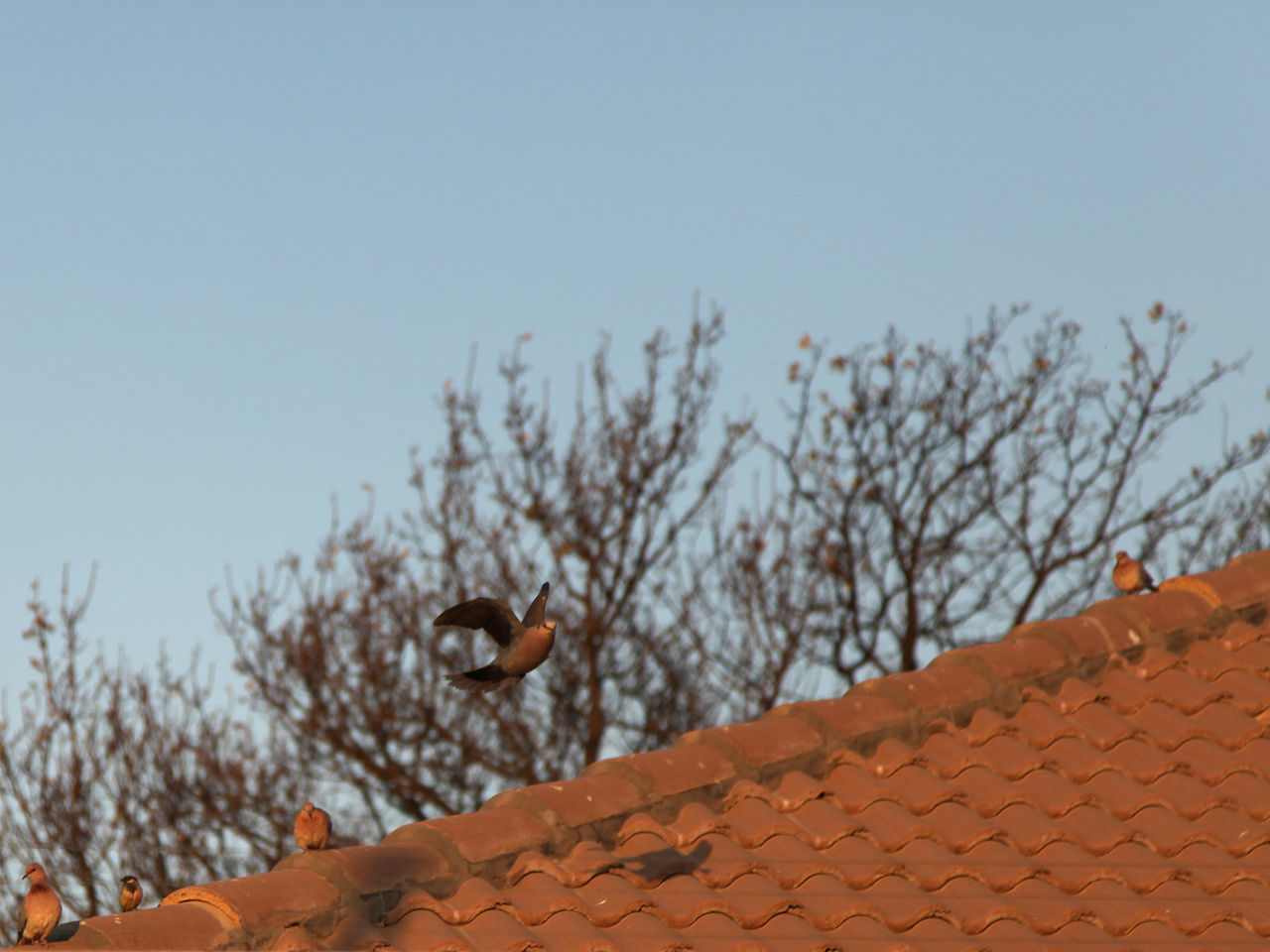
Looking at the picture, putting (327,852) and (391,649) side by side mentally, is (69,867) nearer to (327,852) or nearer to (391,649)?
(391,649)

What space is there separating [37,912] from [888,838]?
2813mm

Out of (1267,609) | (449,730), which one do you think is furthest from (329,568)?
(1267,609)

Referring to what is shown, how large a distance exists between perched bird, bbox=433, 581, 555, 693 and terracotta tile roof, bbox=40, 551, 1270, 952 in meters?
0.89

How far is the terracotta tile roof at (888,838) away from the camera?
13.3 ft

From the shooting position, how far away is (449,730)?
51.4 feet

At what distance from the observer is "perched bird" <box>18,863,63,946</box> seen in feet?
11.0

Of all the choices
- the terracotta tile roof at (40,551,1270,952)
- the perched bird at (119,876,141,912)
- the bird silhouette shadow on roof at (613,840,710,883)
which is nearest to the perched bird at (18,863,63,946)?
the terracotta tile roof at (40,551,1270,952)

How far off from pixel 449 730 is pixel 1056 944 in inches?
470

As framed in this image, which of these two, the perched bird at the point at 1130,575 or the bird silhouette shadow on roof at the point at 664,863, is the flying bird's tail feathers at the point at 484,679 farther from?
the perched bird at the point at 1130,575

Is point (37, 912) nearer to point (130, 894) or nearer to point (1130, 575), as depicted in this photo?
point (130, 894)

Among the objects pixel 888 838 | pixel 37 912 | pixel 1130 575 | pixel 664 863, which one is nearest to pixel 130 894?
pixel 37 912

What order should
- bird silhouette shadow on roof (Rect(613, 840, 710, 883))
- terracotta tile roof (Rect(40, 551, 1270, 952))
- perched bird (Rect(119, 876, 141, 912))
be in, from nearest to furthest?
1. perched bird (Rect(119, 876, 141, 912))
2. terracotta tile roof (Rect(40, 551, 1270, 952))
3. bird silhouette shadow on roof (Rect(613, 840, 710, 883))

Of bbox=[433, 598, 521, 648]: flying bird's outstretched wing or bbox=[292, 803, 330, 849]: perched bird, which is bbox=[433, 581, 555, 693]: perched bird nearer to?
bbox=[433, 598, 521, 648]: flying bird's outstretched wing

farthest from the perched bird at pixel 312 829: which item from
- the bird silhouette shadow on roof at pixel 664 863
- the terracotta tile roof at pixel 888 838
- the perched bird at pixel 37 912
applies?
the bird silhouette shadow on roof at pixel 664 863
